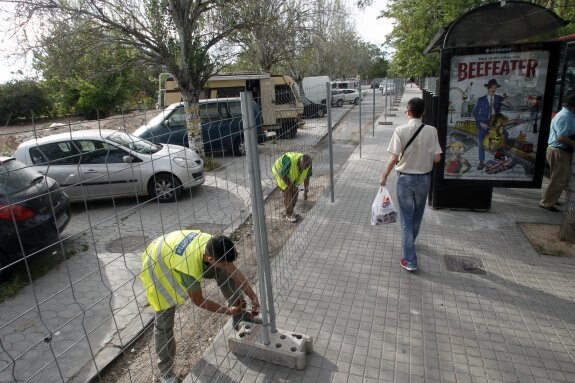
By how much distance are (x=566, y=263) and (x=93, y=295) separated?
208 inches

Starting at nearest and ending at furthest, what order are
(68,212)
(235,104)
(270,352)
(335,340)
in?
(270,352) → (335,340) → (68,212) → (235,104)

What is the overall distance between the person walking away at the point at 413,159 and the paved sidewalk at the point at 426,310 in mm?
691

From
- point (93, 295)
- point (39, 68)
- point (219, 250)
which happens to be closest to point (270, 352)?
point (219, 250)

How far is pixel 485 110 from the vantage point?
17.6 ft

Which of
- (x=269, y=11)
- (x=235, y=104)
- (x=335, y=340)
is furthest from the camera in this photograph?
(x=235, y=104)

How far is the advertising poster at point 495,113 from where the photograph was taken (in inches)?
200

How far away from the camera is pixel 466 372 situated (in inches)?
112

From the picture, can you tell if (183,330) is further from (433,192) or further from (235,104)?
(235,104)

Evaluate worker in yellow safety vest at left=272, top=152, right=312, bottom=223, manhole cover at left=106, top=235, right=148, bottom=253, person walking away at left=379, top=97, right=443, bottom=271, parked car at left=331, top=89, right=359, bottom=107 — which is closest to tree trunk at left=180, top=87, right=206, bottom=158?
manhole cover at left=106, top=235, right=148, bottom=253

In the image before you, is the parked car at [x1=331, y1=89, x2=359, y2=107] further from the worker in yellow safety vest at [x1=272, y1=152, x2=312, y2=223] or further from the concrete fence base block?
the concrete fence base block

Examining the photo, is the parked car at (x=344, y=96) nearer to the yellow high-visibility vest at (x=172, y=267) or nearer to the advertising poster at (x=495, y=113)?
the advertising poster at (x=495, y=113)

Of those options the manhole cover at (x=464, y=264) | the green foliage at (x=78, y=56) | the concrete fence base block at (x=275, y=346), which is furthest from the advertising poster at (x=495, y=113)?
the green foliage at (x=78, y=56)

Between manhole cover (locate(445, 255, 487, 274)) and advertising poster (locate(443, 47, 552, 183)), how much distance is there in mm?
1614

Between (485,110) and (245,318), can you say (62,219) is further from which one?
(485,110)
